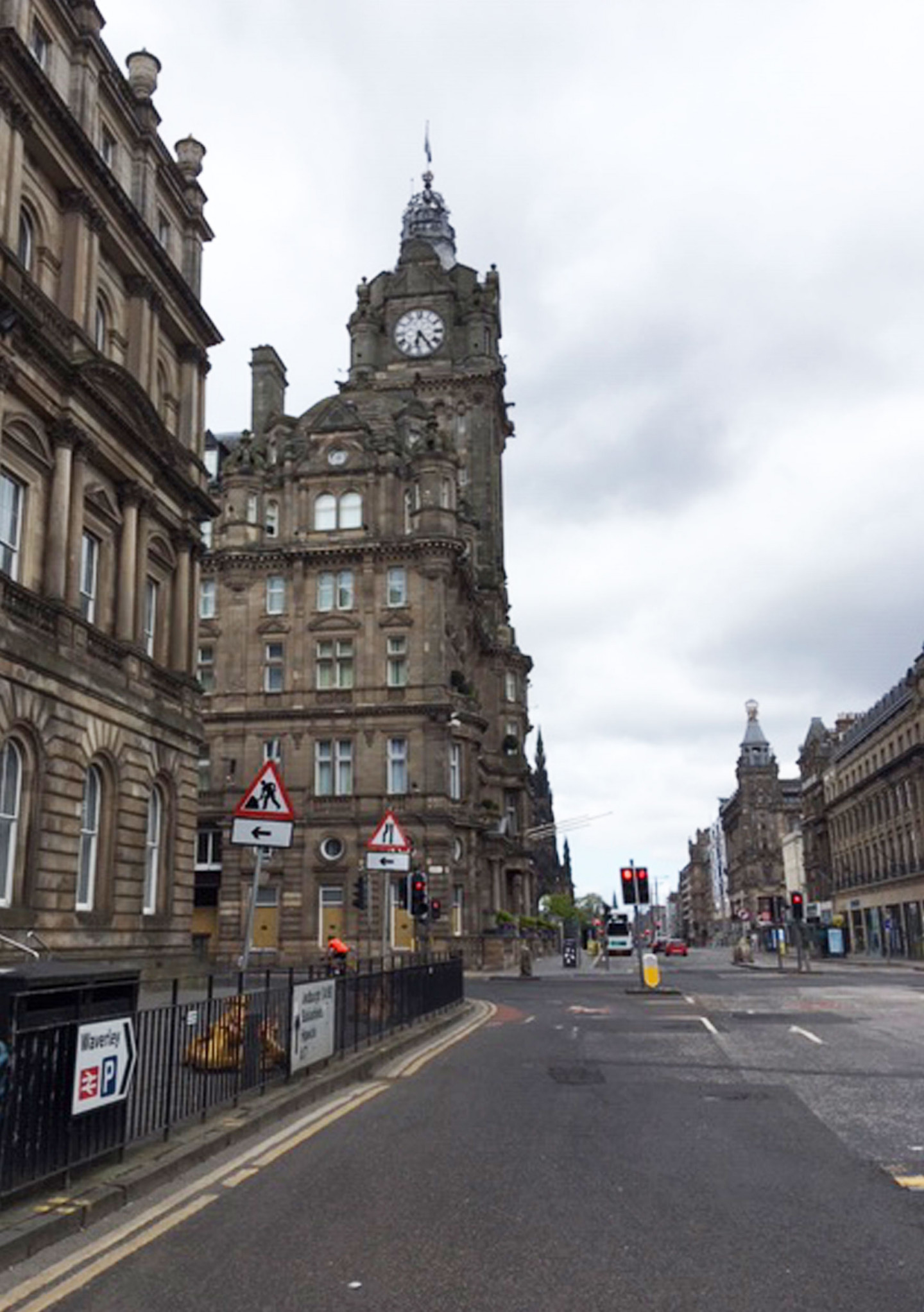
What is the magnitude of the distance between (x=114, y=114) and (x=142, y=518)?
955 centimetres

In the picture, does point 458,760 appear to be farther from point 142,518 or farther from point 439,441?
point 142,518

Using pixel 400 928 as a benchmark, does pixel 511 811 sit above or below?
above

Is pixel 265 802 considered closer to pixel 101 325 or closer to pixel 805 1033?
pixel 805 1033

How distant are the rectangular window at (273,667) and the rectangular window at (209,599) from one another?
3.30 m

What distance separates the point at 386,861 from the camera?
814 inches

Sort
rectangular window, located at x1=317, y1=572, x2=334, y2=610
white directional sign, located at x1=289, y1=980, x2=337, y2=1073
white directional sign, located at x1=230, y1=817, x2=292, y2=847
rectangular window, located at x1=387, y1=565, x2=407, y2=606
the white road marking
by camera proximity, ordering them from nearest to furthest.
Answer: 1. white directional sign, located at x1=230, y1=817, x2=292, y2=847
2. white directional sign, located at x1=289, y1=980, x2=337, y2=1073
3. the white road marking
4. rectangular window, located at x1=387, y1=565, x2=407, y2=606
5. rectangular window, located at x1=317, y1=572, x2=334, y2=610

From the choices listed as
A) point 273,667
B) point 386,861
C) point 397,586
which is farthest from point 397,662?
point 386,861

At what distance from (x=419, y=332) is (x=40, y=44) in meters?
47.1

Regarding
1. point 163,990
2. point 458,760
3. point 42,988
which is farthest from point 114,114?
point 458,760

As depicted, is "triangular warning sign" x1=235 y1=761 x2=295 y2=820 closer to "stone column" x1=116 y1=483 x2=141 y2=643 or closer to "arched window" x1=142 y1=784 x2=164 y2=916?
"stone column" x1=116 y1=483 x2=141 y2=643

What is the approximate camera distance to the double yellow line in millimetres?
5828

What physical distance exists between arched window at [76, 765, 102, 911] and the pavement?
38.1 ft

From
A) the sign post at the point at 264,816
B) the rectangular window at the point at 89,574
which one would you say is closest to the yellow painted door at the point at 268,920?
the rectangular window at the point at 89,574

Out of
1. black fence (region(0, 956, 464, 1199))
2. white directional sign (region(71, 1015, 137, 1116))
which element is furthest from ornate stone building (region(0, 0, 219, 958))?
white directional sign (region(71, 1015, 137, 1116))
